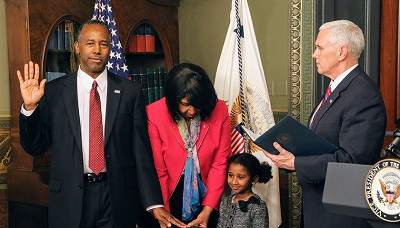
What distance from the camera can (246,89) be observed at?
3549 mm

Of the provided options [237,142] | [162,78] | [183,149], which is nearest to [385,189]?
[183,149]

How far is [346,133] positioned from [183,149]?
41.2 inches

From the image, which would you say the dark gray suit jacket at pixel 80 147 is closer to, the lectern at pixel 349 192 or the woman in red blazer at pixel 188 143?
the woman in red blazer at pixel 188 143

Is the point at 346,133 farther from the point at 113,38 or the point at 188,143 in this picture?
the point at 113,38

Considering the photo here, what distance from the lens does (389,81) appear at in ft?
10.7

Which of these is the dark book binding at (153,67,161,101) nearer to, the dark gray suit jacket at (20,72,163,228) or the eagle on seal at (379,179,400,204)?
the dark gray suit jacket at (20,72,163,228)

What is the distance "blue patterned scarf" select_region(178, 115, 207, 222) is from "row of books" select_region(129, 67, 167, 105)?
142 cm

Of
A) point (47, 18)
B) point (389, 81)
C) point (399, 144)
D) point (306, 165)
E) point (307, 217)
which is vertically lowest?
point (307, 217)

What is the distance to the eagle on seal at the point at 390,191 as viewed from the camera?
118cm

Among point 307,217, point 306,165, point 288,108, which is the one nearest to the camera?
point 306,165

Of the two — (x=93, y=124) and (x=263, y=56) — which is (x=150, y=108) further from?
(x=263, y=56)

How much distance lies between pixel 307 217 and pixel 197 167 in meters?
0.80

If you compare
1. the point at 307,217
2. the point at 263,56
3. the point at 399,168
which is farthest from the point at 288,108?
the point at 399,168

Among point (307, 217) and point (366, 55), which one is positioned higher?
point (366, 55)
